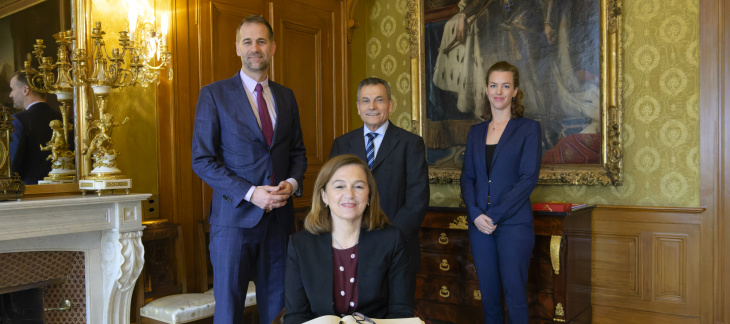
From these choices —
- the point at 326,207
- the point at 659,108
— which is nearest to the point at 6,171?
the point at 326,207

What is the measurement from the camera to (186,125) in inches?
159

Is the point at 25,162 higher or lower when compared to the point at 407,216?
higher

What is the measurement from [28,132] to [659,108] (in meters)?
4.41

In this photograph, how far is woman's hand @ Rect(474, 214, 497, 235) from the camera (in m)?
3.41

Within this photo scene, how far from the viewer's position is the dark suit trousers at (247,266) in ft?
8.80

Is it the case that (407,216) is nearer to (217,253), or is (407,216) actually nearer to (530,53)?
(217,253)

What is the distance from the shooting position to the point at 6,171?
9.82ft

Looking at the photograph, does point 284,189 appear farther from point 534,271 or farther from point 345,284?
point 534,271

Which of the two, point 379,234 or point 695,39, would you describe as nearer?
point 379,234

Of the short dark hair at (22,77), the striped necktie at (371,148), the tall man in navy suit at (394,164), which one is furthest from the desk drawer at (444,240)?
the short dark hair at (22,77)

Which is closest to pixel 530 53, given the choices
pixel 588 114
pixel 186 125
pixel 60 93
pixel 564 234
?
pixel 588 114

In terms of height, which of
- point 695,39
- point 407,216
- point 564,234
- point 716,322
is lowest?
point 716,322

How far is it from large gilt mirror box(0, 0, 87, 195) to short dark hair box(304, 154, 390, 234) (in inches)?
76.4

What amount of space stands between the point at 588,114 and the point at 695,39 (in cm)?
92
